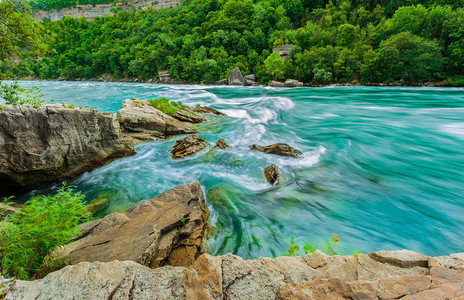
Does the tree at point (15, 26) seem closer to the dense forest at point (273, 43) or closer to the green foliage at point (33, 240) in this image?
the dense forest at point (273, 43)

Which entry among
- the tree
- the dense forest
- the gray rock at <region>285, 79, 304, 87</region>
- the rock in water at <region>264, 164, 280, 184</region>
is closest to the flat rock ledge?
Result: the rock in water at <region>264, 164, 280, 184</region>

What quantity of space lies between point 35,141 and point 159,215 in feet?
16.2

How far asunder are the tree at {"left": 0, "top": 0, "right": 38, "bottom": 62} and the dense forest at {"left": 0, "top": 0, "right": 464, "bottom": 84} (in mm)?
234

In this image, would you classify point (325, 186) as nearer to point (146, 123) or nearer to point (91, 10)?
point (146, 123)

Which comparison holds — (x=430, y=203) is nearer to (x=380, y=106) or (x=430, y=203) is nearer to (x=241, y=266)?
(x=241, y=266)

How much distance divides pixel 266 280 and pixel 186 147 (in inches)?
295

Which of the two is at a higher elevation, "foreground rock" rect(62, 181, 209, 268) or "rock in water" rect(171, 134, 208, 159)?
"foreground rock" rect(62, 181, 209, 268)

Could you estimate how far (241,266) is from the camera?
2.28 m

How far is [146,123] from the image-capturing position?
10695 millimetres

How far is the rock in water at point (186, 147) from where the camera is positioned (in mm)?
8625

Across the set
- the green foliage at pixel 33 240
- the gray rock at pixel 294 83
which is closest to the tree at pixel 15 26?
the green foliage at pixel 33 240

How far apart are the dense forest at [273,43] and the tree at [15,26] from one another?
234 mm

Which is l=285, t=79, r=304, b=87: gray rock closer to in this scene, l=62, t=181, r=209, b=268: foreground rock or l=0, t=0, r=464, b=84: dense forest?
l=0, t=0, r=464, b=84: dense forest

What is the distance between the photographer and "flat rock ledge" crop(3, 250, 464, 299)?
1876mm
